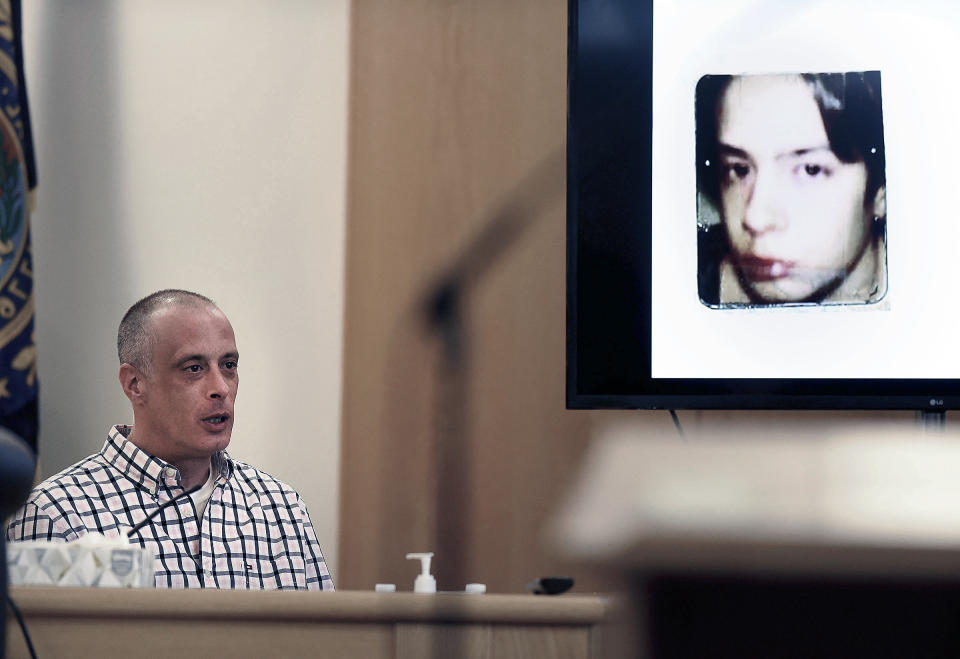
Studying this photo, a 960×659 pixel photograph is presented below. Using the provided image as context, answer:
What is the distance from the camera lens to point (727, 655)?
280 mm

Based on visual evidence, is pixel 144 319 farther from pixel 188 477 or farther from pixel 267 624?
pixel 267 624

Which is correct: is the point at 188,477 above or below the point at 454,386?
below

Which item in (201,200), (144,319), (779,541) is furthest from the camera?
(201,200)

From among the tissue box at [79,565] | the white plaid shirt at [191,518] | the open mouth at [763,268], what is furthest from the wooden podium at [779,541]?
the white plaid shirt at [191,518]

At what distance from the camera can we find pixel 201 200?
191 centimetres

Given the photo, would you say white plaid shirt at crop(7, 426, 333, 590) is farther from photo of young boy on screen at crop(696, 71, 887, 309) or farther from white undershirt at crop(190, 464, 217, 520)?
photo of young boy on screen at crop(696, 71, 887, 309)

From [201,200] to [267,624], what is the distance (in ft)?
4.12

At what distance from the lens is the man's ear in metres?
1.79

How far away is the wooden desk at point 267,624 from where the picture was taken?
2.51 ft

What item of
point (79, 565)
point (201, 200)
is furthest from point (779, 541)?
point (201, 200)

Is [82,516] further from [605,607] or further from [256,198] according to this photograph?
[605,607]

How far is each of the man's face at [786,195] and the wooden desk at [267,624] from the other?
51 centimetres

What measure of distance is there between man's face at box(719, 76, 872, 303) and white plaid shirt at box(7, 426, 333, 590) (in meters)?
0.86

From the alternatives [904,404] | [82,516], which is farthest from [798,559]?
[82,516]
